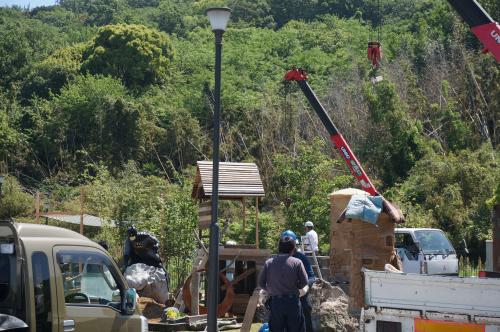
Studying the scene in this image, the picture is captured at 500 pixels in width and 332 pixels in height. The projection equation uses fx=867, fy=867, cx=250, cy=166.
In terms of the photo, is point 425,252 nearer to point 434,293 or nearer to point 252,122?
point 434,293

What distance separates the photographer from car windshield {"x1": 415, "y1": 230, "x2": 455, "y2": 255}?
23031mm

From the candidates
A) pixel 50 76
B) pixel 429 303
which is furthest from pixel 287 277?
pixel 50 76

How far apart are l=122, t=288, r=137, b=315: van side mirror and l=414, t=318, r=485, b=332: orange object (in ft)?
9.85

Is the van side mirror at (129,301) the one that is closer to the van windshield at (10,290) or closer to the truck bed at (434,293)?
the van windshield at (10,290)

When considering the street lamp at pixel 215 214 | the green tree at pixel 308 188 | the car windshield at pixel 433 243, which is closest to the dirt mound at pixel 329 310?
the street lamp at pixel 215 214

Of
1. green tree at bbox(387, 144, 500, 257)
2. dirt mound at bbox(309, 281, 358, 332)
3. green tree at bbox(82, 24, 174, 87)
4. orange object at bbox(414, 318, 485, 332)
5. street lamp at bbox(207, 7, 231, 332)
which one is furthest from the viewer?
→ green tree at bbox(82, 24, 174, 87)

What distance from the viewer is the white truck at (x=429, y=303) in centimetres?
905

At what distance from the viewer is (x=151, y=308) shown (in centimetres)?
1638

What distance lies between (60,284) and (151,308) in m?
8.15

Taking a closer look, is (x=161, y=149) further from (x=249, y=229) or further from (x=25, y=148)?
(x=249, y=229)

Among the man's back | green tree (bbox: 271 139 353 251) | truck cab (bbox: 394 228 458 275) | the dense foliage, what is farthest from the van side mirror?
green tree (bbox: 271 139 353 251)

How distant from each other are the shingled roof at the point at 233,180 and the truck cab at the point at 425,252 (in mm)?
6085

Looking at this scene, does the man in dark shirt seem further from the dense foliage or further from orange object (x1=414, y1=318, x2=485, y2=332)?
the dense foliage

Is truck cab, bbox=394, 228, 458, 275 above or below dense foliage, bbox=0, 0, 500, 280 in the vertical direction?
below
